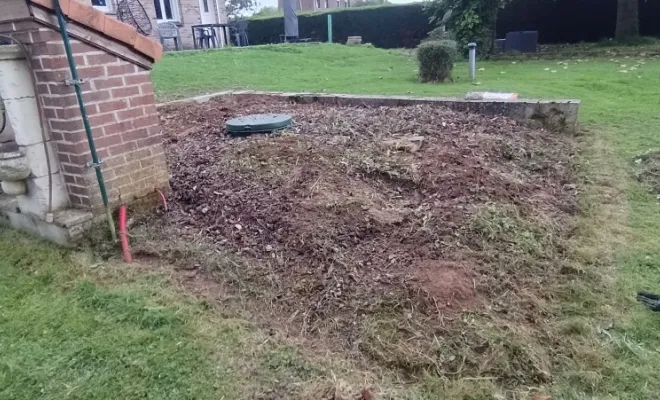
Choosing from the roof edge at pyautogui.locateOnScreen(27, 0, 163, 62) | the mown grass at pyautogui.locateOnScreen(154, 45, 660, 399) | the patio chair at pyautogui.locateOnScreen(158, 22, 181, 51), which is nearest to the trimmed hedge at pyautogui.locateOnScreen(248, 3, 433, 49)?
the patio chair at pyautogui.locateOnScreen(158, 22, 181, 51)

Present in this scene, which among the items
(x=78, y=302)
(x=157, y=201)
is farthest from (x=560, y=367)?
(x=157, y=201)

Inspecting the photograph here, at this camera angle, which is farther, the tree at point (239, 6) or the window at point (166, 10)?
the tree at point (239, 6)

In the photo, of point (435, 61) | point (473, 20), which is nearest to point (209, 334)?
point (435, 61)

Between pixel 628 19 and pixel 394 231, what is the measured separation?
14.2m

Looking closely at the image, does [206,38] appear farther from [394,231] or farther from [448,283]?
[448,283]

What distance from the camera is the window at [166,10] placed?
14.9m

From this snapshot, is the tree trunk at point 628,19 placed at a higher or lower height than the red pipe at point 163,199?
higher

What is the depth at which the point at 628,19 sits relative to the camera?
13.1m

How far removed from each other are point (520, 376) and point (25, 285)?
2328mm

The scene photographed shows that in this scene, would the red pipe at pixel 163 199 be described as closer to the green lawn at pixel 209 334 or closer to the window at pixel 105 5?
the green lawn at pixel 209 334

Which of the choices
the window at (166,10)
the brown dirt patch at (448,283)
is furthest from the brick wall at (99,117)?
the window at (166,10)

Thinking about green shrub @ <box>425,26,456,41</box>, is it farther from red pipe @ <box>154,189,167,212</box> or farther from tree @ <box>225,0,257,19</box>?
tree @ <box>225,0,257,19</box>

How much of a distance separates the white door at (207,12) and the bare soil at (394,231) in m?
14.5

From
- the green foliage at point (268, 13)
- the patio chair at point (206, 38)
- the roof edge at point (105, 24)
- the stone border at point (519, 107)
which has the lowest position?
the stone border at point (519, 107)
